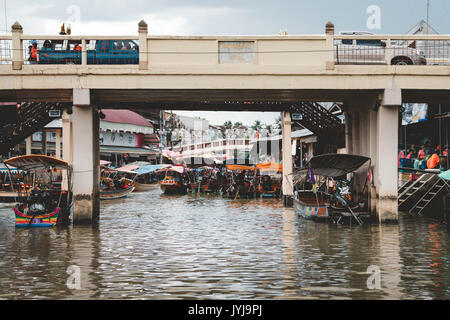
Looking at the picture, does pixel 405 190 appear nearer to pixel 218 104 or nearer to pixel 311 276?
pixel 218 104

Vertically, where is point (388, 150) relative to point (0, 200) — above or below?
above

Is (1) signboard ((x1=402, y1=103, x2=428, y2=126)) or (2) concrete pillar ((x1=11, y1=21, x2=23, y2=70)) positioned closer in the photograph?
(2) concrete pillar ((x1=11, y1=21, x2=23, y2=70))

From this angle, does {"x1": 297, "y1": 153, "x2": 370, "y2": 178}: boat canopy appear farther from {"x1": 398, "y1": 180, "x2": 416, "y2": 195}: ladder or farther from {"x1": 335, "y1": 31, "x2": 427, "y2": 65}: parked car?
{"x1": 398, "y1": 180, "x2": 416, "y2": 195}: ladder

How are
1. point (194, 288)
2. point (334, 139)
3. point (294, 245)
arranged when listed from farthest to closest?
point (334, 139) < point (294, 245) < point (194, 288)

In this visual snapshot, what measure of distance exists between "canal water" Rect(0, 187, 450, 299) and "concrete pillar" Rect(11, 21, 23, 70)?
5521 millimetres

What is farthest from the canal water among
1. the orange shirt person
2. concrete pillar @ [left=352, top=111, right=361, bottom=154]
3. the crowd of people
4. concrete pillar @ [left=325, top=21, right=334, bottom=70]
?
concrete pillar @ [left=325, top=21, right=334, bottom=70]

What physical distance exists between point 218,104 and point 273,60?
690cm

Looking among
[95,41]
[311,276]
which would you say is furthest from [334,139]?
[311,276]

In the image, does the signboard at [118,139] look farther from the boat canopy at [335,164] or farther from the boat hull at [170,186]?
the boat canopy at [335,164]

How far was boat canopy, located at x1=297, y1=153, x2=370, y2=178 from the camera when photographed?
20.5 meters
